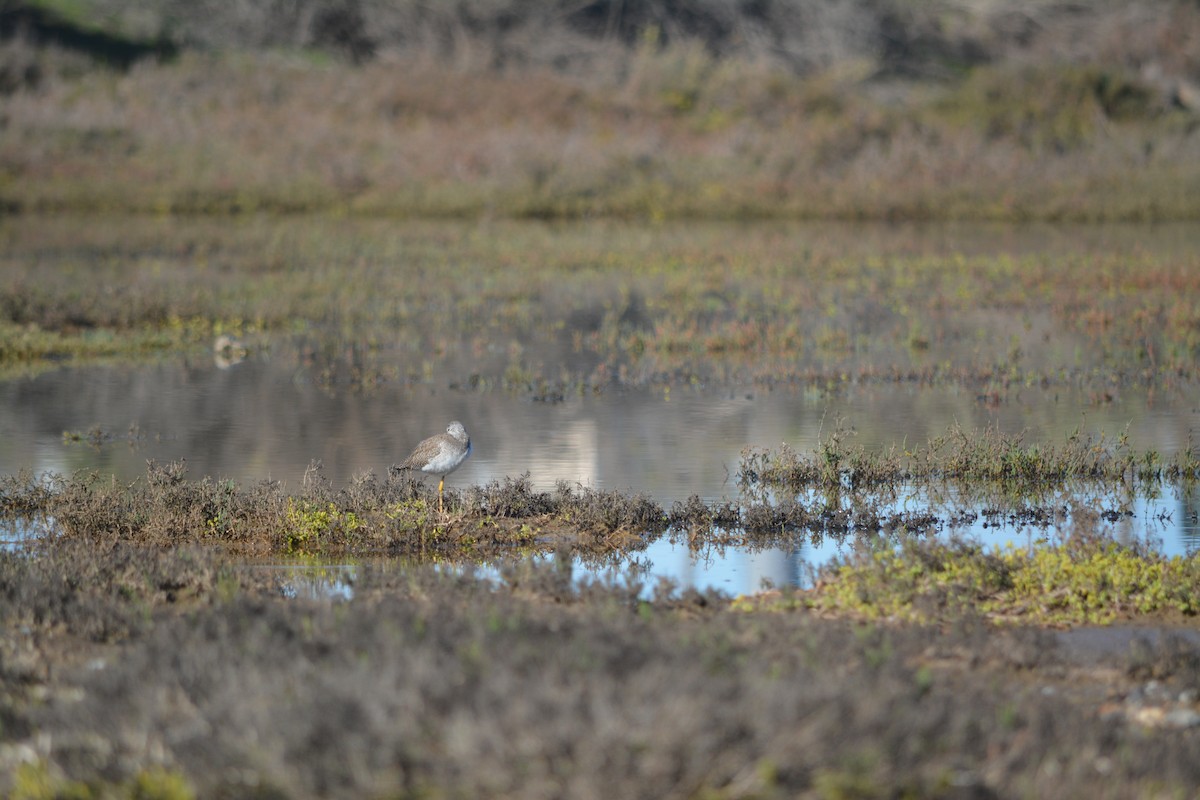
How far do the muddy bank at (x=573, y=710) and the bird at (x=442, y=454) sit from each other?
357 centimetres

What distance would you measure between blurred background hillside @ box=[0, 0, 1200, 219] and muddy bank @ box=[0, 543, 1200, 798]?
3575 cm

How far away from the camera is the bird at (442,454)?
11.3 m

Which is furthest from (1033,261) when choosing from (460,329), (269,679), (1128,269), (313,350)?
(269,679)

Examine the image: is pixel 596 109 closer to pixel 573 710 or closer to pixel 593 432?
pixel 593 432

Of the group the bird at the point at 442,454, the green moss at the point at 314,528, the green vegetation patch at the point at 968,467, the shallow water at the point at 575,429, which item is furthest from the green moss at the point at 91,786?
the green vegetation patch at the point at 968,467

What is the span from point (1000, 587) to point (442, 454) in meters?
4.01

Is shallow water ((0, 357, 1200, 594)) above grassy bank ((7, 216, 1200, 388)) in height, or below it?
below

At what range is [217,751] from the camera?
5.34m

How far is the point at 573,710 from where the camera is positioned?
5.26 m

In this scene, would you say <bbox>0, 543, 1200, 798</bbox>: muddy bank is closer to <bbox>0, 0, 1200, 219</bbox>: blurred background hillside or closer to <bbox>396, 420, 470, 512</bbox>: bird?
<bbox>396, 420, 470, 512</bbox>: bird

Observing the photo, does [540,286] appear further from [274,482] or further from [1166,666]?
[1166,666]

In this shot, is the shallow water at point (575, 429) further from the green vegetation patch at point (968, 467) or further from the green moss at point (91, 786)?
the green moss at point (91, 786)

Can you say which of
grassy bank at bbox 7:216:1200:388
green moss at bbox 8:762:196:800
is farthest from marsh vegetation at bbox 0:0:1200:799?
grassy bank at bbox 7:216:1200:388

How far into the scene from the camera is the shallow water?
40.4ft
